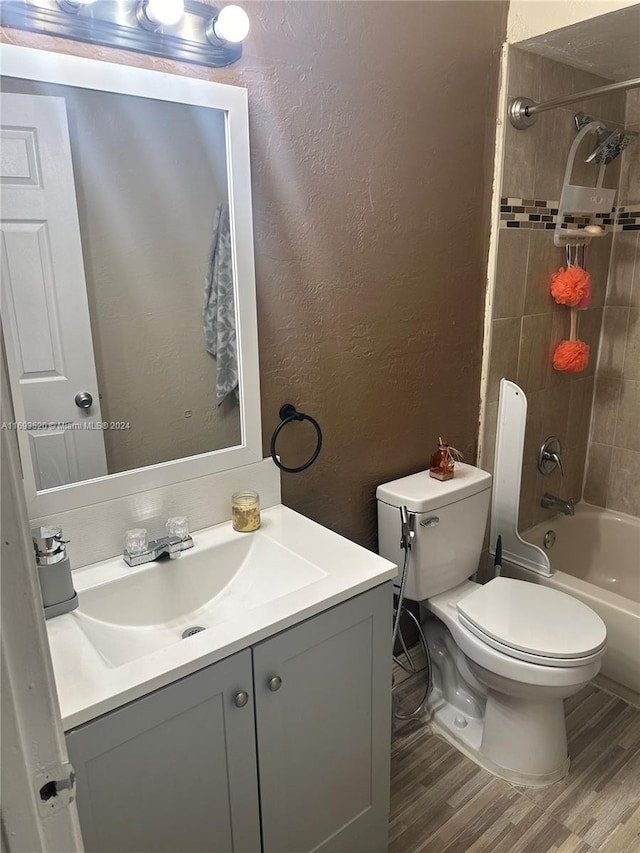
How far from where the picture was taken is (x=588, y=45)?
1996 mm

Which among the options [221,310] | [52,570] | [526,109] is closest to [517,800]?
[52,570]

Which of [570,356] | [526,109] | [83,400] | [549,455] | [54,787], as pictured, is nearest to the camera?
[54,787]

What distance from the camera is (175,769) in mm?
1121

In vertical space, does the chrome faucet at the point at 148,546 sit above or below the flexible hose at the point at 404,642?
above

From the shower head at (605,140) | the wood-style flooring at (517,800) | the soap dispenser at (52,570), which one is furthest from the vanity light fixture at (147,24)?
the wood-style flooring at (517,800)

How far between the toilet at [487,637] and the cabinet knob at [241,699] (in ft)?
2.69

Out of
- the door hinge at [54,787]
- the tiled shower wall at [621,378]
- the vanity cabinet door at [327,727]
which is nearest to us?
the door hinge at [54,787]

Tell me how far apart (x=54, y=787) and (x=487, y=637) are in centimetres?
144

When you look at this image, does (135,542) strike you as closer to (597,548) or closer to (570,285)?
(570,285)

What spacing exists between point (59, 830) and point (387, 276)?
62.7 inches

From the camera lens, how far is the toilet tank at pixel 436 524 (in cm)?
186

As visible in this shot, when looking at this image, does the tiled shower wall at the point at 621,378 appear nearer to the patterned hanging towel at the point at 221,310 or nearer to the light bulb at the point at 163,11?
the patterned hanging towel at the point at 221,310

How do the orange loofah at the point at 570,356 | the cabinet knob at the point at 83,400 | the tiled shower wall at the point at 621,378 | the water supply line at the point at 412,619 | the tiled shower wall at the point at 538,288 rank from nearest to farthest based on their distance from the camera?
the cabinet knob at the point at 83,400 < the water supply line at the point at 412,619 < the tiled shower wall at the point at 538,288 < the orange loofah at the point at 570,356 < the tiled shower wall at the point at 621,378

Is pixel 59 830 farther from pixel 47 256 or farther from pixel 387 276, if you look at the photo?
pixel 387 276
